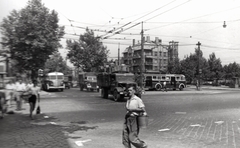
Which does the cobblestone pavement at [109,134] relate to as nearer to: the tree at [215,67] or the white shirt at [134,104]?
the white shirt at [134,104]

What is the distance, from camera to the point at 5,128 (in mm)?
8391

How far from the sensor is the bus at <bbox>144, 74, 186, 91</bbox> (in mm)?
38500

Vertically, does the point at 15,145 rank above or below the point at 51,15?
below

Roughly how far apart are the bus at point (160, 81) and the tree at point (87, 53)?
1696 centimetres

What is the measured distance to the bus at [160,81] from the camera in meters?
38.5

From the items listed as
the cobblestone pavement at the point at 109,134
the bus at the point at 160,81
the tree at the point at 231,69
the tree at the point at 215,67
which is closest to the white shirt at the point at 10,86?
the cobblestone pavement at the point at 109,134

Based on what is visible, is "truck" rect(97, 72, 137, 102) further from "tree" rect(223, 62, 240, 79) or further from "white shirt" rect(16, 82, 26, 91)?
"tree" rect(223, 62, 240, 79)

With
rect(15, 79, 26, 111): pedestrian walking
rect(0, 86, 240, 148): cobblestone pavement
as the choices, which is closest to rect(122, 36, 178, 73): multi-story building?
rect(15, 79, 26, 111): pedestrian walking

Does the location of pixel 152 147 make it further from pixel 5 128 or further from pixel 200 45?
pixel 200 45

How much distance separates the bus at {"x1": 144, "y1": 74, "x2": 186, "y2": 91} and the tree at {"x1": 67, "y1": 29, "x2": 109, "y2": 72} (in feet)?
55.6

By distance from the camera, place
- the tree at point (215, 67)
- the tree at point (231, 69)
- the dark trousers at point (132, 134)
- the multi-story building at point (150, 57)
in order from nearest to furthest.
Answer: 1. the dark trousers at point (132, 134)
2. the tree at point (215, 67)
3. the tree at point (231, 69)
4. the multi-story building at point (150, 57)

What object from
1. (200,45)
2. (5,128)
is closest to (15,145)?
(5,128)

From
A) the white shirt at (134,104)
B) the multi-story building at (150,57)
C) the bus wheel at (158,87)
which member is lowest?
the bus wheel at (158,87)

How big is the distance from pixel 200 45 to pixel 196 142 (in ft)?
122
